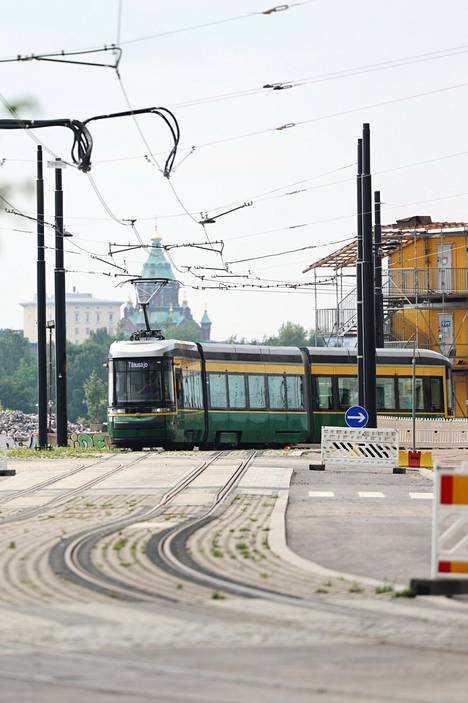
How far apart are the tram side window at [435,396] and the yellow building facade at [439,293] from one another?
670 inches

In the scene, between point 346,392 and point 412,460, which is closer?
point 412,460

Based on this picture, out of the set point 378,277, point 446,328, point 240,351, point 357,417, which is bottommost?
point 357,417

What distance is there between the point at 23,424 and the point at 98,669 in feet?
494

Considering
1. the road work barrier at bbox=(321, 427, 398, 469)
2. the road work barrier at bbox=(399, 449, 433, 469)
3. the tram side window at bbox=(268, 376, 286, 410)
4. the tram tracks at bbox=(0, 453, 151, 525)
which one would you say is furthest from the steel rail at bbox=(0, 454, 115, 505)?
the tram side window at bbox=(268, 376, 286, 410)

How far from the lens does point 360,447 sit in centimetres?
3031

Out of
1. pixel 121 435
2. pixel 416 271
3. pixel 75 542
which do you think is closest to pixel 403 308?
pixel 416 271

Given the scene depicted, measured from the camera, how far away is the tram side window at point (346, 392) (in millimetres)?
43844

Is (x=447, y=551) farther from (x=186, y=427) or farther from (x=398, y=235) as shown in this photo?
(x=398, y=235)

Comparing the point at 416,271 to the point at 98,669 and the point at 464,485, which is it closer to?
the point at 464,485

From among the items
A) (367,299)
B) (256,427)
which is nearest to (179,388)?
(256,427)

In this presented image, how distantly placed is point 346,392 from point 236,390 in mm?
4135

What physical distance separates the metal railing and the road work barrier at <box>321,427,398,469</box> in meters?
32.6

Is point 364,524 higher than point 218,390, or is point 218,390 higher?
point 218,390

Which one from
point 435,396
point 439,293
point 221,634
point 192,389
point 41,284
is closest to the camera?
point 221,634
